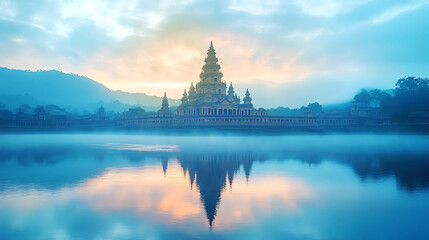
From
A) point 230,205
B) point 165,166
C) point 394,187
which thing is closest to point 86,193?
point 230,205

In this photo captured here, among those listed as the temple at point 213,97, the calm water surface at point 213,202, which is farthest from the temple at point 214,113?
the calm water surface at point 213,202

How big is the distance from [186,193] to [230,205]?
14.1 feet

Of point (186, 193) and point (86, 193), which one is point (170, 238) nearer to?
point (186, 193)

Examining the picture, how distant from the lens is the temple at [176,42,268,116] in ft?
462

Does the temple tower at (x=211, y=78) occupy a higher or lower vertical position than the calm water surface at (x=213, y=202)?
higher

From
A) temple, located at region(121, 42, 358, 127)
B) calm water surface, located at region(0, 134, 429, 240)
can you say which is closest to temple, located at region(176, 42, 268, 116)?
temple, located at region(121, 42, 358, 127)

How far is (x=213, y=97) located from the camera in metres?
144

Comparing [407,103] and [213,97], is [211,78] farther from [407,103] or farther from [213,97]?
[407,103]

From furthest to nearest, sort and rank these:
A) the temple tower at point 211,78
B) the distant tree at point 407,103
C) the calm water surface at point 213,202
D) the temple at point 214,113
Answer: the temple tower at point 211,78 → the temple at point 214,113 → the distant tree at point 407,103 → the calm water surface at point 213,202

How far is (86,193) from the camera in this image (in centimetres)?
2569

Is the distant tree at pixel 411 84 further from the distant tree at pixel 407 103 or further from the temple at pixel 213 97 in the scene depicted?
the temple at pixel 213 97

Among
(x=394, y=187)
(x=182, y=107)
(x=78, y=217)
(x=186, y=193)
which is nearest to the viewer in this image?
(x=78, y=217)

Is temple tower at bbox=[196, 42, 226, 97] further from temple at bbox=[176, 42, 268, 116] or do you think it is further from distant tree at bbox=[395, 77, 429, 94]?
distant tree at bbox=[395, 77, 429, 94]

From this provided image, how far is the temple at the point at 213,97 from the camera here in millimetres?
140875
